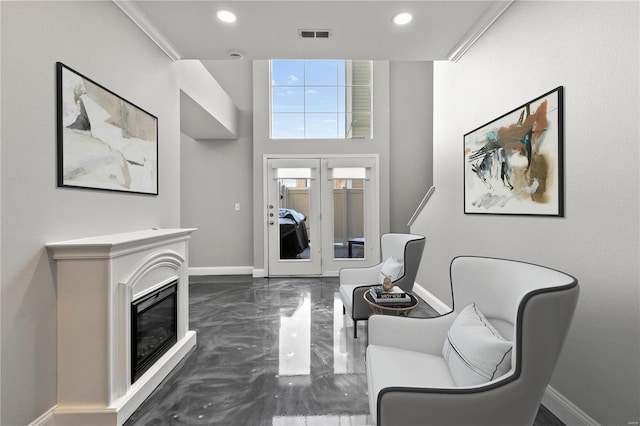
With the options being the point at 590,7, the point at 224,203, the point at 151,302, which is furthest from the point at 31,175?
the point at 224,203

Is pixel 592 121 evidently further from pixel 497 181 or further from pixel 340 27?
pixel 340 27

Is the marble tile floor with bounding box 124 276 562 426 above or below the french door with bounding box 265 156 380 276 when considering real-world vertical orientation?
below

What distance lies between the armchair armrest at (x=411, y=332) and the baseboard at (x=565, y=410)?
0.78 m

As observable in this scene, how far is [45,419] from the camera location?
58.6 inches

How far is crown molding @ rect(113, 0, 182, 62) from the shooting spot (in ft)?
6.70

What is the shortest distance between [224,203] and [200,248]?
910mm

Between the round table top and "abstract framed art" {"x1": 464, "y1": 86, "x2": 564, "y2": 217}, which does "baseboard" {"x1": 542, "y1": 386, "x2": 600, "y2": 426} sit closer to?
the round table top

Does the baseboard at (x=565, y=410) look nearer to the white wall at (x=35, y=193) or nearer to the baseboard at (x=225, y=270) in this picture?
the white wall at (x=35, y=193)

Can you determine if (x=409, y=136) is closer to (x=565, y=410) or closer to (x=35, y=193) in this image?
(x=565, y=410)

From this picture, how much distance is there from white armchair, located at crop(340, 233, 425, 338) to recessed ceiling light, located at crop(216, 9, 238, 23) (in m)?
2.39

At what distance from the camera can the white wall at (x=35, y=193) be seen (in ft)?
4.33

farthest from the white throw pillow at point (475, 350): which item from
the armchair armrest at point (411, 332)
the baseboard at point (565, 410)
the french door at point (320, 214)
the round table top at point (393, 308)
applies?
the french door at point (320, 214)

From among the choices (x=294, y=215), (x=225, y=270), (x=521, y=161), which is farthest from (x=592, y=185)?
(x=225, y=270)

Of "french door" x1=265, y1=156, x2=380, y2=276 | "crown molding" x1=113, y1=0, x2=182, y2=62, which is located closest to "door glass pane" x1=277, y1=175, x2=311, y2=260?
"french door" x1=265, y1=156, x2=380, y2=276
